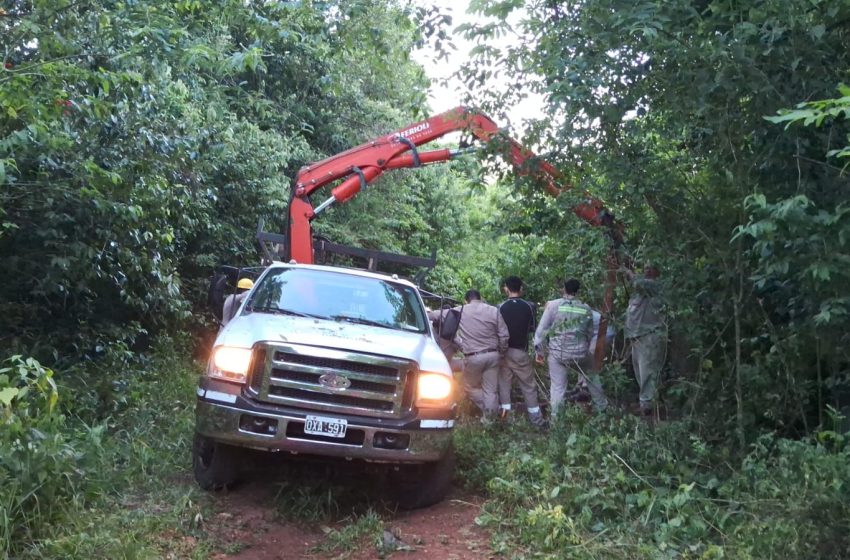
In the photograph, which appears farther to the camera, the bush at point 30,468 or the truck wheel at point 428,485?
the truck wheel at point 428,485

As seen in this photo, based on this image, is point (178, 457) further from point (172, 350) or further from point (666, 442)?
point (172, 350)

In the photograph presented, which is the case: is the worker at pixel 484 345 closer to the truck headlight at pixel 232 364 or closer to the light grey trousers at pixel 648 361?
the light grey trousers at pixel 648 361

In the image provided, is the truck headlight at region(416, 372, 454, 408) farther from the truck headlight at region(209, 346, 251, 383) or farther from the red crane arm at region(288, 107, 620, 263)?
the red crane arm at region(288, 107, 620, 263)

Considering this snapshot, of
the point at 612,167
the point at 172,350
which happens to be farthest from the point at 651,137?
the point at 172,350

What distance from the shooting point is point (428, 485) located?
6.89 m

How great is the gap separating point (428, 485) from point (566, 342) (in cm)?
339

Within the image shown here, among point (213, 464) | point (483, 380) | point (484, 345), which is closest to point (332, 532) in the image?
point (213, 464)

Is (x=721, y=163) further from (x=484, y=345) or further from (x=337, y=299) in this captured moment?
(x=484, y=345)

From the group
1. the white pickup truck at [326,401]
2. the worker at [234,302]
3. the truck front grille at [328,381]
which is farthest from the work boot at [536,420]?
the truck front grille at [328,381]

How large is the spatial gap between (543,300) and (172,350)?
19.6ft

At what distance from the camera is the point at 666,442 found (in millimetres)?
7160

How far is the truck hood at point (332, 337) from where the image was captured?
21.1 ft

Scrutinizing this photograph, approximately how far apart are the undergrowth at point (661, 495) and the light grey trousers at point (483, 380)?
2.36 meters

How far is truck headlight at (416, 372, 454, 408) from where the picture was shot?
21.4ft
